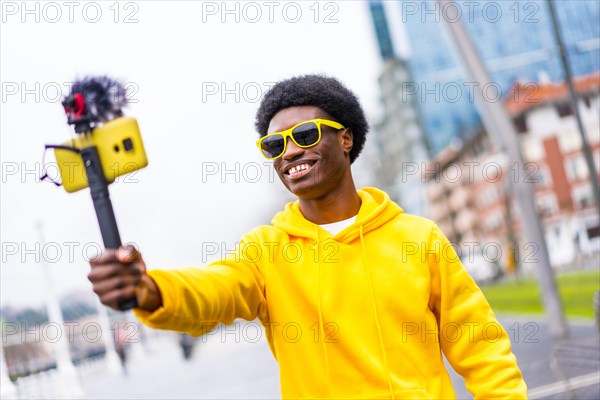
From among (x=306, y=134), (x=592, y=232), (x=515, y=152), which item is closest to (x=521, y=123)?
(x=592, y=232)

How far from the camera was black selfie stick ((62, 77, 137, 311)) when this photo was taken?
195 cm

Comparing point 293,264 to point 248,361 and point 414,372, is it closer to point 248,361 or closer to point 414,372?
point 414,372

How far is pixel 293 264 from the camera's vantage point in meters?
2.87

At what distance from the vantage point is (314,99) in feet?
9.86

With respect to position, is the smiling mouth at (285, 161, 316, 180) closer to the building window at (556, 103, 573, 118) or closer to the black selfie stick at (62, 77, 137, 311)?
the black selfie stick at (62, 77, 137, 311)

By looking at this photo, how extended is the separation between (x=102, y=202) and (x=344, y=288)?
3.57 feet

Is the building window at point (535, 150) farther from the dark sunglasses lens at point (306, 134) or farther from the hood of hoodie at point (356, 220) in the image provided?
the dark sunglasses lens at point (306, 134)

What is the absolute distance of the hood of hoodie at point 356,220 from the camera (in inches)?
114

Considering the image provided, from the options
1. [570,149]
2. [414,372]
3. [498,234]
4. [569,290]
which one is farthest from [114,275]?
[498,234]

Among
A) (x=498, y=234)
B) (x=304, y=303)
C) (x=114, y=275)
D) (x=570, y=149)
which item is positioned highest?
(x=114, y=275)

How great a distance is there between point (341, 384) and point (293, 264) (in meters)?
0.42

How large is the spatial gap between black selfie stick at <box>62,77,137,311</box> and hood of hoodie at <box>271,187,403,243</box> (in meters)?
0.95

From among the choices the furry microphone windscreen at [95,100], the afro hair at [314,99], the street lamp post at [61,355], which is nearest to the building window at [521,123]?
the street lamp post at [61,355]

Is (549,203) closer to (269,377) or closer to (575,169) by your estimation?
(575,169)
